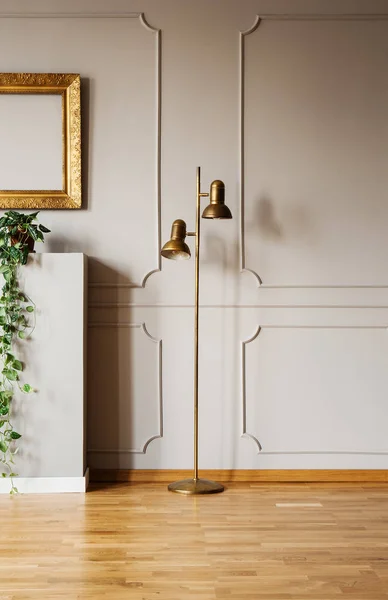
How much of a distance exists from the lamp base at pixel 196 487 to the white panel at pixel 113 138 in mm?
1067

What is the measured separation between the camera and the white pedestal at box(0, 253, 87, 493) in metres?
3.63

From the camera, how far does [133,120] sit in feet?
13.0

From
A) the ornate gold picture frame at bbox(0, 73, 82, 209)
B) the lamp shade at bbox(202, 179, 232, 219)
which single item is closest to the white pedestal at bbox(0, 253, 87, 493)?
the ornate gold picture frame at bbox(0, 73, 82, 209)

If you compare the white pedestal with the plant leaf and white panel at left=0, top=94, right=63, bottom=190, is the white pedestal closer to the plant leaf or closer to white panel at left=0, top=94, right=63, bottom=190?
the plant leaf

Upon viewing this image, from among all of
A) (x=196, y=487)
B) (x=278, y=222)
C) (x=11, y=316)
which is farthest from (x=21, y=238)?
(x=196, y=487)

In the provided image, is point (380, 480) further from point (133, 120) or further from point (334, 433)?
point (133, 120)

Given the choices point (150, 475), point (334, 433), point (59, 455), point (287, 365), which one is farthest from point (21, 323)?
point (334, 433)

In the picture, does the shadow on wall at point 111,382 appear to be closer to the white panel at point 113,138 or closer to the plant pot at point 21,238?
the white panel at point 113,138

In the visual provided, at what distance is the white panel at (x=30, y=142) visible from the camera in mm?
3941

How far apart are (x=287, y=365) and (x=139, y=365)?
0.78 metres

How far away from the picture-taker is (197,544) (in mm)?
2797

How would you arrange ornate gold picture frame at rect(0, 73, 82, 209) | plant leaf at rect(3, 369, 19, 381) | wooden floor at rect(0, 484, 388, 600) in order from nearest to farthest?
wooden floor at rect(0, 484, 388, 600), plant leaf at rect(3, 369, 19, 381), ornate gold picture frame at rect(0, 73, 82, 209)

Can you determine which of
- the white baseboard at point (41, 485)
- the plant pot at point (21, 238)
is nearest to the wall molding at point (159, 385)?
the white baseboard at point (41, 485)

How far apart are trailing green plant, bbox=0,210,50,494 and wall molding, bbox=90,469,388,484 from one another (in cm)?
55
